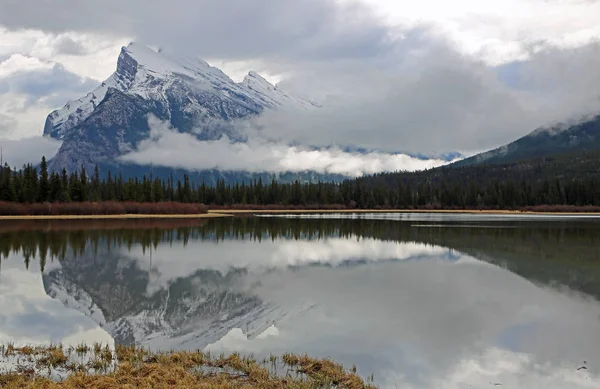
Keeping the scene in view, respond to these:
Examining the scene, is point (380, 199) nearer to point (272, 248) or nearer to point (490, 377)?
point (272, 248)

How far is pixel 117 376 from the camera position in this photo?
10516 millimetres

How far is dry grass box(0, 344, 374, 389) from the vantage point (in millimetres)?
10078

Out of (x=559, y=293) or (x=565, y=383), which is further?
(x=559, y=293)

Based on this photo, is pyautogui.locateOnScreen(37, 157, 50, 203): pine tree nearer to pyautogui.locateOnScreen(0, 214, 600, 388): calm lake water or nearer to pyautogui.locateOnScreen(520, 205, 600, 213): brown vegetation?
pyautogui.locateOnScreen(0, 214, 600, 388): calm lake water

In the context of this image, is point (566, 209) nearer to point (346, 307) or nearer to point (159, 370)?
point (346, 307)

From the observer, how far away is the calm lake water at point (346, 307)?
41.6 ft

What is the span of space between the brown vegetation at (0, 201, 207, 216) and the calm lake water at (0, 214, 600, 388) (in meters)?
57.2

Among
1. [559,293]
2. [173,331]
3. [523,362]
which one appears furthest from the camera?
[559,293]

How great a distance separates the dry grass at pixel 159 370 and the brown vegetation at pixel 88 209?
82.3 meters

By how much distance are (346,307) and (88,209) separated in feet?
267

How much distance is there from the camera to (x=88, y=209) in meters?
90.0

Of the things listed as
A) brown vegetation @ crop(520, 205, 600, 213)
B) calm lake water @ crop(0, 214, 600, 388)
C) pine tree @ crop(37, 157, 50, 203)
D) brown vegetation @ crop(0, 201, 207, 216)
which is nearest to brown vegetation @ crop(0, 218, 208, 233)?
brown vegetation @ crop(0, 201, 207, 216)

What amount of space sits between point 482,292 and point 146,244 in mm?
26945

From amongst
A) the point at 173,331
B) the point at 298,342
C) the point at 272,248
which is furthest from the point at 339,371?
the point at 272,248
